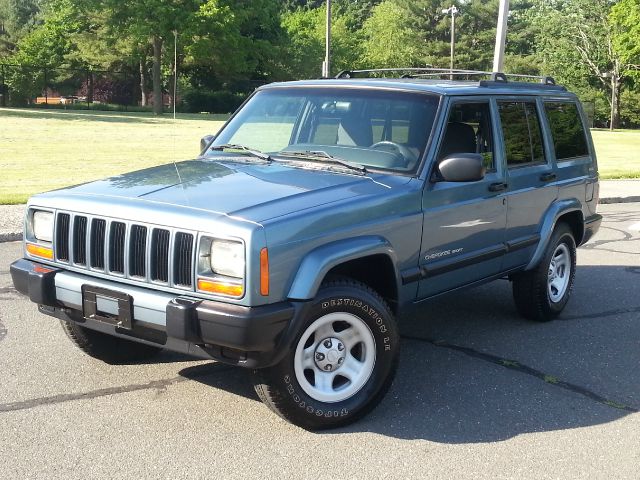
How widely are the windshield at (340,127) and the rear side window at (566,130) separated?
167 cm

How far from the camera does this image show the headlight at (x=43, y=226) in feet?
14.4

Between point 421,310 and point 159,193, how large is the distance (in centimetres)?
304

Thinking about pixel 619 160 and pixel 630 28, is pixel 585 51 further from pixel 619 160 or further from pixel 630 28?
pixel 619 160

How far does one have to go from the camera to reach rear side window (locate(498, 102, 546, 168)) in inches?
222

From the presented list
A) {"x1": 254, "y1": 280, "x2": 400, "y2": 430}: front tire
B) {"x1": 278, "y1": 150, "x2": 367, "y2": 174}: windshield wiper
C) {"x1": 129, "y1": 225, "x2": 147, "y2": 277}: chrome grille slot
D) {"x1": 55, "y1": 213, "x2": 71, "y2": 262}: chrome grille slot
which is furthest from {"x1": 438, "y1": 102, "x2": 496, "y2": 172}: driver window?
{"x1": 55, "y1": 213, "x2": 71, "y2": 262}: chrome grille slot

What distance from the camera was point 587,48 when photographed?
61375mm

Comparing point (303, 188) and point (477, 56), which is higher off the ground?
point (477, 56)

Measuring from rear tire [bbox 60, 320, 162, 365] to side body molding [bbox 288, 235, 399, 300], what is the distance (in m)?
1.55

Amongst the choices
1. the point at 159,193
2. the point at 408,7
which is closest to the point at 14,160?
the point at 159,193

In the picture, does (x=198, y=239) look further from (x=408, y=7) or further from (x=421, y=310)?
(x=408, y=7)

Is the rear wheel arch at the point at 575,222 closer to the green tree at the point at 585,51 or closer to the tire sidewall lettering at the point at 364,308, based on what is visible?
the tire sidewall lettering at the point at 364,308

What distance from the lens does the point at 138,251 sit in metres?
3.97

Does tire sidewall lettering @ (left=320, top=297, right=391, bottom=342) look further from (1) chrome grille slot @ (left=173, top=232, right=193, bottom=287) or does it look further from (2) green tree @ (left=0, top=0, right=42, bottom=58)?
(2) green tree @ (left=0, top=0, right=42, bottom=58)

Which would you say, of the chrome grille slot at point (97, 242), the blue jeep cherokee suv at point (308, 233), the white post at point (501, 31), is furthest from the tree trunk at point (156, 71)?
the chrome grille slot at point (97, 242)
